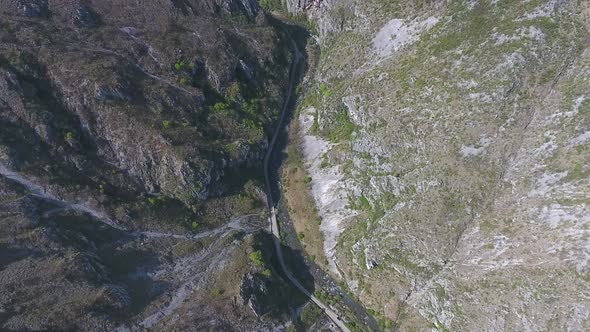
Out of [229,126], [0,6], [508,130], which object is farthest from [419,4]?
[0,6]

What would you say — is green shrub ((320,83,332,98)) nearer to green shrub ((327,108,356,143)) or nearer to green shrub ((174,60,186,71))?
green shrub ((327,108,356,143))

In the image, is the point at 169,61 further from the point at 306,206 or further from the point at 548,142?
the point at 548,142

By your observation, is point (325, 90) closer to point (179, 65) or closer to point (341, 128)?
point (341, 128)

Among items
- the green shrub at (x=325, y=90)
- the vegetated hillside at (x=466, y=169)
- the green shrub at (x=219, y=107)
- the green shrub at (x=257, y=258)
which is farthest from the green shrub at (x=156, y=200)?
the green shrub at (x=325, y=90)

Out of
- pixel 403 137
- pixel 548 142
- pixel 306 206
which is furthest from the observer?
pixel 306 206

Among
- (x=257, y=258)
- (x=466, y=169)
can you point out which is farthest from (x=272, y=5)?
(x=257, y=258)

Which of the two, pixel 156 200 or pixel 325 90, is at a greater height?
pixel 156 200
